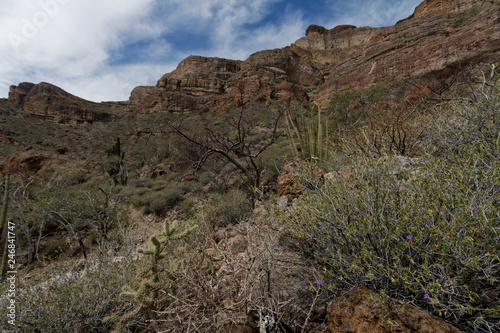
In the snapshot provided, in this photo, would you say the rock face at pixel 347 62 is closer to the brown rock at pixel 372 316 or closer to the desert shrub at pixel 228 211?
the desert shrub at pixel 228 211

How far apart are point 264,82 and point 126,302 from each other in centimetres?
3703

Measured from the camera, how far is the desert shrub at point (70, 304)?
2016 millimetres

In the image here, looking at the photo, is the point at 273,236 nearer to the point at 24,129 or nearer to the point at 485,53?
the point at 485,53

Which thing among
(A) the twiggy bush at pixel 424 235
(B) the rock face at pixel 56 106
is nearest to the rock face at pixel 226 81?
(B) the rock face at pixel 56 106

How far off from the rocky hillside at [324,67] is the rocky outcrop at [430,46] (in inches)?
3.1

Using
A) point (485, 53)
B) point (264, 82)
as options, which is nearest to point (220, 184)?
point (485, 53)

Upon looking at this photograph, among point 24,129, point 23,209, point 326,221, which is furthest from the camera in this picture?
point 24,129

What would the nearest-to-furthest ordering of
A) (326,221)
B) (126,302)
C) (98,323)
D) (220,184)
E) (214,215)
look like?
(326,221) → (98,323) → (126,302) → (214,215) → (220,184)

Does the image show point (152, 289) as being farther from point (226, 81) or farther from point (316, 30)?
point (316, 30)

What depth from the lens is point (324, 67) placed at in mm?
51938

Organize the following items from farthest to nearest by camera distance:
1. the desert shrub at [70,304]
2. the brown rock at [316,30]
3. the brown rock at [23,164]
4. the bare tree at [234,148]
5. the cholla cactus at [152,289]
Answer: the brown rock at [316,30] → the brown rock at [23,164] → the bare tree at [234,148] → the desert shrub at [70,304] → the cholla cactus at [152,289]

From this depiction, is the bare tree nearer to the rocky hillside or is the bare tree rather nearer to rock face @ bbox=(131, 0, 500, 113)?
rock face @ bbox=(131, 0, 500, 113)

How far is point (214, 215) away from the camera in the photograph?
4930mm

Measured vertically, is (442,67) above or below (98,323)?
above
